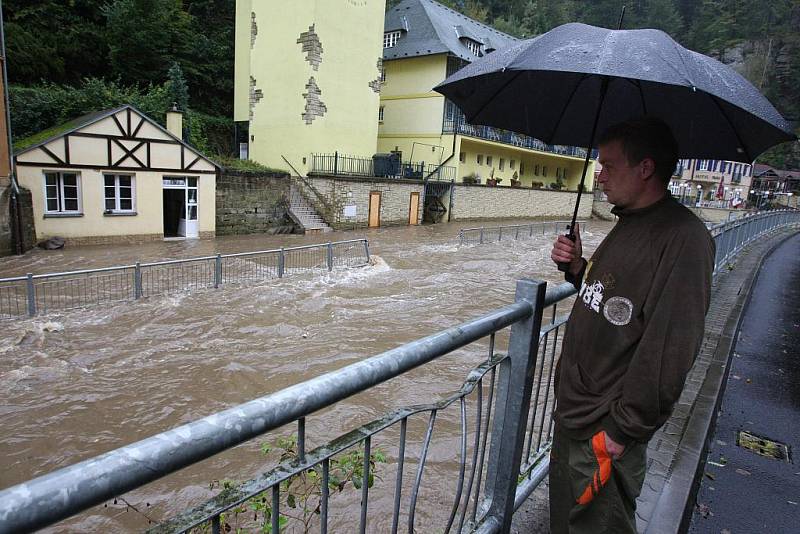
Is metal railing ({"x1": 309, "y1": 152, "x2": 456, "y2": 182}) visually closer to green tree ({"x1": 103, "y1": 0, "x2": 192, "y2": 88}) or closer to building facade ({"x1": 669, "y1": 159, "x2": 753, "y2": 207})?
green tree ({"x1": 103, "y1": 0, "x2": 192, "y2": 88})

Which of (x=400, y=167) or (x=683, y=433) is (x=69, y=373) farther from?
(x=400, y=167)

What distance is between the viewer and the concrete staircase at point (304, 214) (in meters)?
23.3

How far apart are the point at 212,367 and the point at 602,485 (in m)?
6.98

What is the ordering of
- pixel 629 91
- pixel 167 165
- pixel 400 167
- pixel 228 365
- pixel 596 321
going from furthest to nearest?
pixel 400 167, pixel 167 165, pixel 228 365, pixel 629 91, pixel 596 321

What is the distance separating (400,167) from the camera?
3052 centimetres

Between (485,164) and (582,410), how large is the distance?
3634 cm

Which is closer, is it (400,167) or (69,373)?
(69,373)

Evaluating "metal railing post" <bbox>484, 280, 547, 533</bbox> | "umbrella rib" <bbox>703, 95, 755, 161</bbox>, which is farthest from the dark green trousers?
"umbrella rib" <bbox>703, 95, 755, 161</bbox>

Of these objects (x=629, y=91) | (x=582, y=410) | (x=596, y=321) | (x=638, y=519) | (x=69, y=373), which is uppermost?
(x=629, y=91)

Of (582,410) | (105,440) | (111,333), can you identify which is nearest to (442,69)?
(111,333)

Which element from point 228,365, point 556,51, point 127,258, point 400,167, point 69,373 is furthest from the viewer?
point 400,167

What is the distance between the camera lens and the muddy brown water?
4863 millimetres

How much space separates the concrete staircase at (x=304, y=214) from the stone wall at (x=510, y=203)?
1059cm

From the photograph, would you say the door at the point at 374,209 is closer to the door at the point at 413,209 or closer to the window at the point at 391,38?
the door at the point at 413,209
